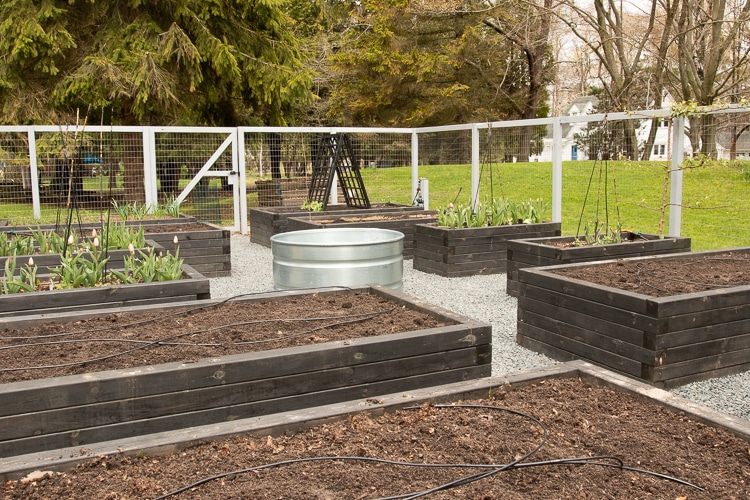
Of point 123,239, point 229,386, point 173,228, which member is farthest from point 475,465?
point 173,228

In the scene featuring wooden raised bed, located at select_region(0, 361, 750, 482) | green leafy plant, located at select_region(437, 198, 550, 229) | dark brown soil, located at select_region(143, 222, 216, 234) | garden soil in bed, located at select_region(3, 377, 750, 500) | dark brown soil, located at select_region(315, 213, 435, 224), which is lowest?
garden soil in bed, located at select_region(3, 377, 750, 500)

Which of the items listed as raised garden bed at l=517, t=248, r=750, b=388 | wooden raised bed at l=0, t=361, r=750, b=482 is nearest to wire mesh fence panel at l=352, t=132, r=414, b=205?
raised garden bed at l=517, t=248, r=750, b=388

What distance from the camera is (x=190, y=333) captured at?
3.53 m

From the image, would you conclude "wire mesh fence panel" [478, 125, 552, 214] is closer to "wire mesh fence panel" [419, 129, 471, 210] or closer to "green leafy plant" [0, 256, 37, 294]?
"wire mesh fence panel" [419, 129, 471, 210]

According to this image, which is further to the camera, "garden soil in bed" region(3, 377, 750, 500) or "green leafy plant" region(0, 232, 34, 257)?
"green leafy plant" region(0, 232, 34, 257)

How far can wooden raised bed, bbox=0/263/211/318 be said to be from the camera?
4387 mm

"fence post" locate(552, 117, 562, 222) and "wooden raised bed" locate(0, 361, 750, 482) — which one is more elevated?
"fence post" locate(552, 117, 562, 222)

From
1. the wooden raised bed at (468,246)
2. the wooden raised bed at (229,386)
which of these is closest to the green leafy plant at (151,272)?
the wooden raised bed at (229,386)

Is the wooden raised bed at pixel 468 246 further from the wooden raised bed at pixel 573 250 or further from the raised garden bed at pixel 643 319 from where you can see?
the raised garden bed at pixel 643 319

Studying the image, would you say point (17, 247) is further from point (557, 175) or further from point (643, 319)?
point (557, 175)

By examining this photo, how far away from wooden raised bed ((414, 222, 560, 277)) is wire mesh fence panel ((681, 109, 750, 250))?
1871 millimetres

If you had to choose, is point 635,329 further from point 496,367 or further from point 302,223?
point 302,223

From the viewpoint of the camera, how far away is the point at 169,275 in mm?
4859

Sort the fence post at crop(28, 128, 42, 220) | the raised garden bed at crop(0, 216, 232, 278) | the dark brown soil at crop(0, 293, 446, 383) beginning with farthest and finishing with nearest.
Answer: the fence post at crop(28, 128, 42, 220)
the raised garden bed at crop(0, 216, 232, 278)
the dark brown soil at crop(0, 293, 446, 383)
